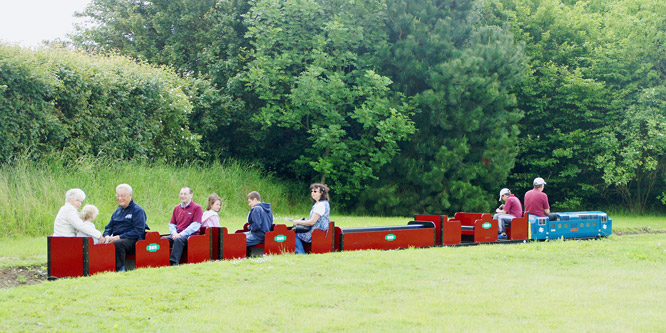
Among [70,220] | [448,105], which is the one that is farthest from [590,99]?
[70,220]

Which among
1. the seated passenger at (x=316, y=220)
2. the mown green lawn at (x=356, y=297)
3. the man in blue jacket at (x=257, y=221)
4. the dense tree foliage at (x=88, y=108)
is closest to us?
the mown green lawn at (x=356, y=297)

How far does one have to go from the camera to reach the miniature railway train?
328 inches

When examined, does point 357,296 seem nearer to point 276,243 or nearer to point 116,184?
point 276,243

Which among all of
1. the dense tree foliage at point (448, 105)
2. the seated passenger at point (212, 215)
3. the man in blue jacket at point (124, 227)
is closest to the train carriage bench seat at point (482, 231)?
the seated passenger at point (212, 215)

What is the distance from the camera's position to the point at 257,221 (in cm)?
1009

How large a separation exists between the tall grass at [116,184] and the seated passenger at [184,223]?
4335 mm

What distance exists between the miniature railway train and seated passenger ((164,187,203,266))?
0.47ft

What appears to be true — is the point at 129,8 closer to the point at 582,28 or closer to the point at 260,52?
the point at 260,52

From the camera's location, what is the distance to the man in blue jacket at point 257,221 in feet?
33.1

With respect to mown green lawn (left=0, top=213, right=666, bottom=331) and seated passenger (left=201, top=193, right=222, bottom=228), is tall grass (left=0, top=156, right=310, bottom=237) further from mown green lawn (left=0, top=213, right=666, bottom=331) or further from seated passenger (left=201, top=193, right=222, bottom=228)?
seated passenger (left=201, top=193, right=222, bottom=228)

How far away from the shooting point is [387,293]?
7.28 meters

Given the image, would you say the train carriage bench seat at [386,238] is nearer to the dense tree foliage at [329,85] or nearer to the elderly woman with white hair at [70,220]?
the elderly woman with white hair at [70,220]

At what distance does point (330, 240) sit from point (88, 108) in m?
9.01

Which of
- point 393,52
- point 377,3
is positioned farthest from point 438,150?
point 377,3
